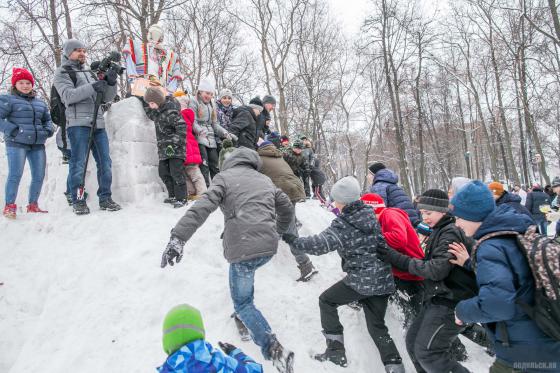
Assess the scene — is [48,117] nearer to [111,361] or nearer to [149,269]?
[149,269]

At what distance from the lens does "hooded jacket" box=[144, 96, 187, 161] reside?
18.1ft

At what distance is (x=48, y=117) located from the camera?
5656mm

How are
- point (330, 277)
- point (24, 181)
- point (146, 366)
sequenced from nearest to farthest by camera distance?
point (146, 366)
point (330, 277)
point (24, 181)

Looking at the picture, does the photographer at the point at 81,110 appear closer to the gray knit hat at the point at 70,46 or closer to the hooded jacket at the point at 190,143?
the gray knit hat at the point at 70,46

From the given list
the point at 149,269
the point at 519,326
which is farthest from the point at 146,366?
the point at 519,326

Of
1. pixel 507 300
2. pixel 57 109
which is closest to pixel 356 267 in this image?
pixel 507 300

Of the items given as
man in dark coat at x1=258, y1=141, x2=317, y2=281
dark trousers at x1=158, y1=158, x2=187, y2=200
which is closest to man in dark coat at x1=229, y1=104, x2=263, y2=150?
dark trousers at x1=158, y1=158, x2=187, y2=200

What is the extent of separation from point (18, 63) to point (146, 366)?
18109 millimetres

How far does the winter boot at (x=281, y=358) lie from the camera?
299 centimetres

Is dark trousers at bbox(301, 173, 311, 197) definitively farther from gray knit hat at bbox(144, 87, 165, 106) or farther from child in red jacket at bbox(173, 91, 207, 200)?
gray knit hat at bbox(144, 87, 165, 106)

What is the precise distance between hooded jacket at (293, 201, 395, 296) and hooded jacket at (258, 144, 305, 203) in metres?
1.38


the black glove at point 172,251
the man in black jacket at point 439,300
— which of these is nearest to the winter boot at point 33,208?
the black glove at point 172,251

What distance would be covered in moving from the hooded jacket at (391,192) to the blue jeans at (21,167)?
16.8 ft

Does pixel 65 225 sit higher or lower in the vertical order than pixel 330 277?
higher
